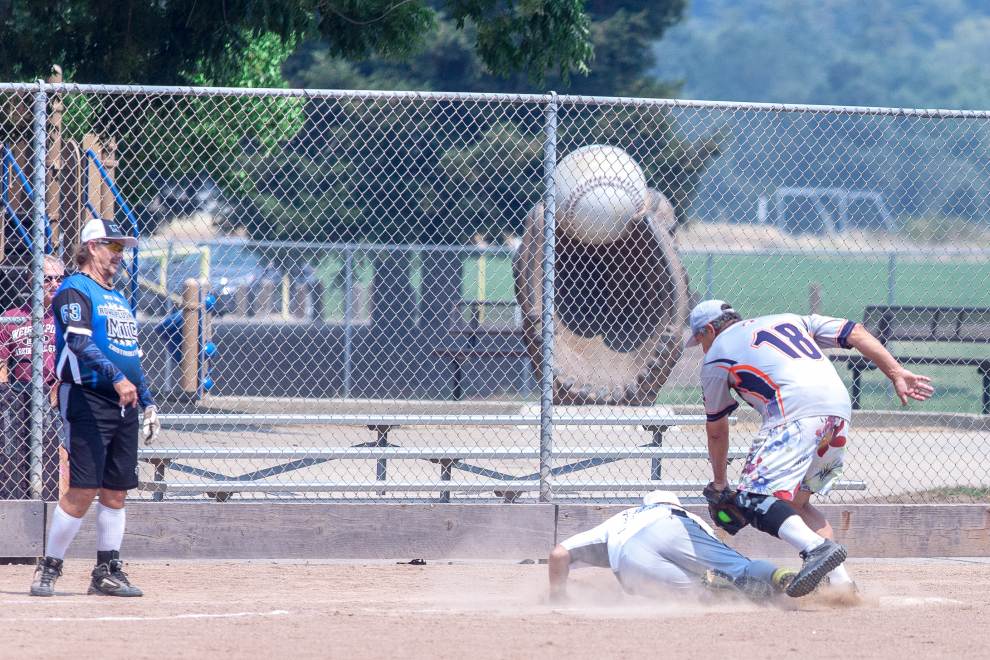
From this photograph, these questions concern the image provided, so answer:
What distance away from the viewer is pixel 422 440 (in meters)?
12.0

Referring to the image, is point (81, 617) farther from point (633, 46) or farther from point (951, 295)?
point (951, 295)

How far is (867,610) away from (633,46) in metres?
23.6

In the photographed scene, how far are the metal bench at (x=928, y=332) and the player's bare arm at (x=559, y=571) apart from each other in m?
7.13

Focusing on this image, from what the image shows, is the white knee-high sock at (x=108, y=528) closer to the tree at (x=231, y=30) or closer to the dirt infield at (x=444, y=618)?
the dirt infield at (x=444, y=618)

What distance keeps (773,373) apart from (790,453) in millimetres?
378

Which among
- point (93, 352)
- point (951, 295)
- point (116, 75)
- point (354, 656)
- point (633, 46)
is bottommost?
point (354, 656)

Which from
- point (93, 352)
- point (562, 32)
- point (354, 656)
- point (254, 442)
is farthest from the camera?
point (254, 442)

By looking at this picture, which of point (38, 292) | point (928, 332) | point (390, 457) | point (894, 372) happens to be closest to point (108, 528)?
point (38, 292)

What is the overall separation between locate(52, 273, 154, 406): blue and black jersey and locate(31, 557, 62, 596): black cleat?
0.85m

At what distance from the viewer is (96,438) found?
21.6 feet

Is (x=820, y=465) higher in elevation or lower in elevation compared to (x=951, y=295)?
lower

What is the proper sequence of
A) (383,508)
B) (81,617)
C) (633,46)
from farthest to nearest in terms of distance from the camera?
1. (633,46)
2. (383,508)
3. (81,617)

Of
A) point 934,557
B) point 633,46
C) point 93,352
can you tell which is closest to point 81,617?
point 93,352

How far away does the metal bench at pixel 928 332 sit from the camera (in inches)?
527
